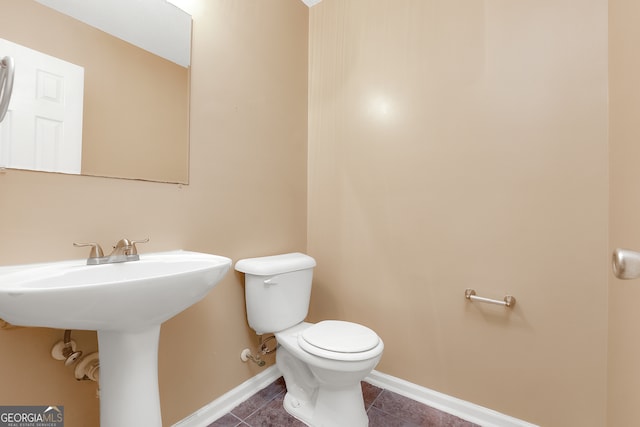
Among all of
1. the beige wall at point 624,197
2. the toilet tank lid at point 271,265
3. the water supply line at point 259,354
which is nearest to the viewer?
the beige wall at point 624,197

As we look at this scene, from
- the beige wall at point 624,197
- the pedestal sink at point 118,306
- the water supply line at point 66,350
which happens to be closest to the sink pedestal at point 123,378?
the pedestal sink at point 118,306

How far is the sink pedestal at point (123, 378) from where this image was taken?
823mm

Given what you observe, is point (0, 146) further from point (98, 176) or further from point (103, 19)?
point (103, 19)

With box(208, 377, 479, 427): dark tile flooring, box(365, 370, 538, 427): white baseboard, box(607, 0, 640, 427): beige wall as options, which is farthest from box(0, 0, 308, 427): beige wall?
box(607, 0, 640, 427): beige wall

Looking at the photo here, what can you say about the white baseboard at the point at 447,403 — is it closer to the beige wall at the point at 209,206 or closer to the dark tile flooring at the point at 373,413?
the dark tile flooring at the point at 373,413

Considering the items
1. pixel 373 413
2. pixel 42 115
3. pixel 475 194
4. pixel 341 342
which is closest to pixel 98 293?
pixel 42 115

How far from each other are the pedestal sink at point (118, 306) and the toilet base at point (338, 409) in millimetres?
672

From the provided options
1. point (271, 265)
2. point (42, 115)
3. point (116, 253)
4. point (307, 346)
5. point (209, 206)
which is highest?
point (42, 115)

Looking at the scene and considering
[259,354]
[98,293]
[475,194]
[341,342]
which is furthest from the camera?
[259,354]

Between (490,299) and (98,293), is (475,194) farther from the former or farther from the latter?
(98,293)

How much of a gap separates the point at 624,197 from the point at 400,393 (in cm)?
131

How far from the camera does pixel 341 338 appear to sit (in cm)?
119

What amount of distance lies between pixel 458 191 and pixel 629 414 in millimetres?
896

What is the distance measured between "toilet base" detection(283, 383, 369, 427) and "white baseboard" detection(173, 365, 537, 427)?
319mm
